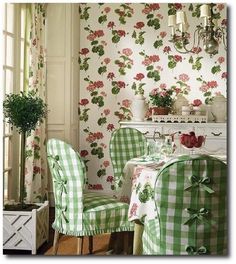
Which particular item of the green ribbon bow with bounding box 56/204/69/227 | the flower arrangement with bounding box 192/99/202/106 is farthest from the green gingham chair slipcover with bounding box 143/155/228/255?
the flower arrangement with bounding box 192/99/202/106

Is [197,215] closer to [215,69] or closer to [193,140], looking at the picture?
[193,140]

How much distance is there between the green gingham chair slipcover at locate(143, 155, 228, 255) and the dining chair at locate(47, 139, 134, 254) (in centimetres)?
75

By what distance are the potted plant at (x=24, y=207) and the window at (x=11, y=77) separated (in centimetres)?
7

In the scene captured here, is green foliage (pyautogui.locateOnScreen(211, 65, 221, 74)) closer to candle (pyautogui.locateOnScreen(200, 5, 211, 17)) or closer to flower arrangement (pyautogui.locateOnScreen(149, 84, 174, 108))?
flower arrangement (pyautogui.locateOnScreen(149, 84, 174, 108))

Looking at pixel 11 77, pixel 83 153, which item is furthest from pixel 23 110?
pixel 83 153

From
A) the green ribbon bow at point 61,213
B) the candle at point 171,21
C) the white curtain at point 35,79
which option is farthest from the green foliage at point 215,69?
the green ribbon bow at point 61,213

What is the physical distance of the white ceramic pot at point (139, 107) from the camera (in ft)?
12.4

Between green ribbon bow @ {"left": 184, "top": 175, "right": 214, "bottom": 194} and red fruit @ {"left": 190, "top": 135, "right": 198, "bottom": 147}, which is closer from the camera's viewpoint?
green ribbon bow @ {"left": 184, "top": 175, "right": 214, "bottom": 194}

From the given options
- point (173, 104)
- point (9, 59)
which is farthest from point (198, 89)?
point (9, 59)

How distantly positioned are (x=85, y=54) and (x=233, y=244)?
2.15m

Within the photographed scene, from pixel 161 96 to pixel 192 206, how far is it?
89.1 inches

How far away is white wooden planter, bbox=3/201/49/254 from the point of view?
99.7 inches

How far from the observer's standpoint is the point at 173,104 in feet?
13.6

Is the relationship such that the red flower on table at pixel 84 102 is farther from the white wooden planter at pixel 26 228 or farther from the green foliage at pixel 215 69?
the green foliage at pixel 215 69
